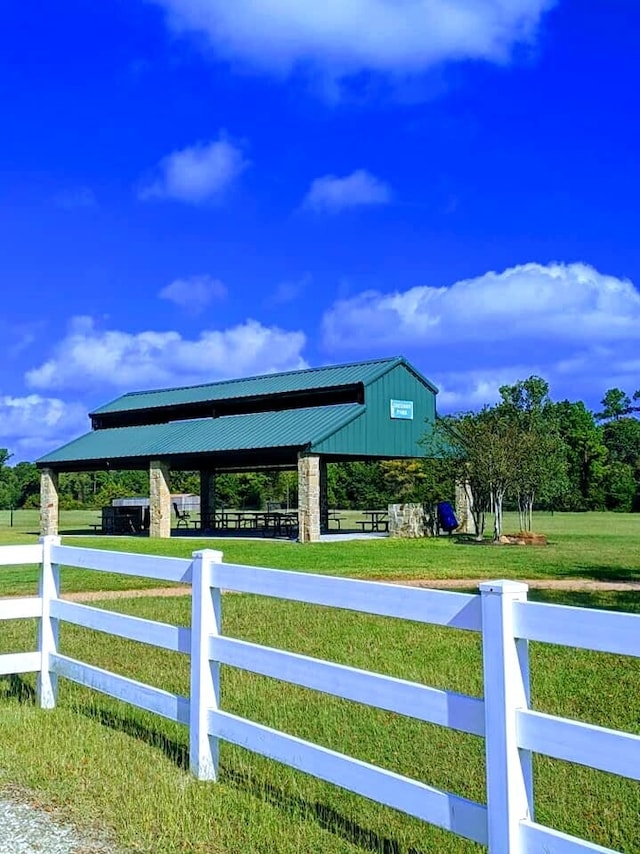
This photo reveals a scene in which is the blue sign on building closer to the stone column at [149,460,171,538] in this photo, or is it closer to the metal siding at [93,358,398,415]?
the metal siding at [93,358,398,415]

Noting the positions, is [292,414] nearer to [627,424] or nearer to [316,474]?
[316,474]

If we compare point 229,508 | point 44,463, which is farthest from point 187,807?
point 229,508

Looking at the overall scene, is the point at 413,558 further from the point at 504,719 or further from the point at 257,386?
the point at 504,719

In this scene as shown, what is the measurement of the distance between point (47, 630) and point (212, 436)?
84.3 ft

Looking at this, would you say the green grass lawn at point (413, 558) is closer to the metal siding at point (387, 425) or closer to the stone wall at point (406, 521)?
the stone wall at point (406, 521)

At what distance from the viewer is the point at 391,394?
31234 mm

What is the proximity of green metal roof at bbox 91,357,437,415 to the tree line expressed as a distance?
3.16 metres

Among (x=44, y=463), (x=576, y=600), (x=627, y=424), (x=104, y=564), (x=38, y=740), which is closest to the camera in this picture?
(x=38, y=740)

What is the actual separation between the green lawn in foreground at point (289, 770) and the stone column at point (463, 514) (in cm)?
2219

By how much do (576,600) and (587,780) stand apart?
7.20 metres

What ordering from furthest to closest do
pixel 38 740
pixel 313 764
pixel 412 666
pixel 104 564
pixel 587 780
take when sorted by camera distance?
pixel 412 666
pixel 104 564
pixel 38 740
pixel 587 780
pixel 313 764

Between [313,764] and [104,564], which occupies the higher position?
[104,564]

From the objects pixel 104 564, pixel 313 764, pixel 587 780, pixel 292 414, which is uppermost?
pixel 292 414

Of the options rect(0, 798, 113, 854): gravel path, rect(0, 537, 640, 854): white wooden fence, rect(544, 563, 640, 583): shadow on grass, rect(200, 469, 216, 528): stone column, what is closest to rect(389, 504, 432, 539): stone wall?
A: rect(200, 469, 216, 528): stone column
